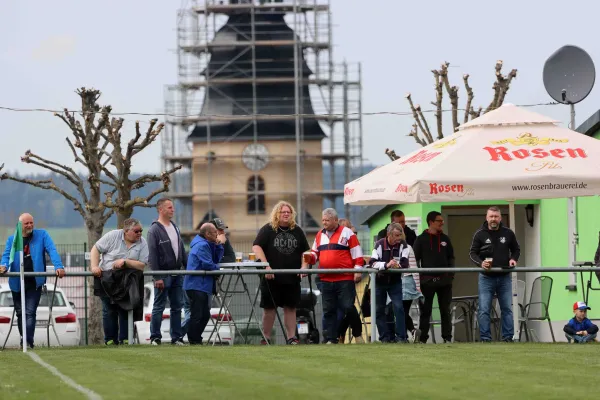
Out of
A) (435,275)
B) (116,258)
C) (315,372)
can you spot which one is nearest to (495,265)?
(435,275)

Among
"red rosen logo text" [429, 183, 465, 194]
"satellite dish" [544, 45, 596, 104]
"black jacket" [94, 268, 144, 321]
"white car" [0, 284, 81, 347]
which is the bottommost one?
"white car" [0, 284, 81, 347]

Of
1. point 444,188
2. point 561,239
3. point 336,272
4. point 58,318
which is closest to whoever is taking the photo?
point 444,188

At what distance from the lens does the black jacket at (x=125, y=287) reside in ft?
57.1

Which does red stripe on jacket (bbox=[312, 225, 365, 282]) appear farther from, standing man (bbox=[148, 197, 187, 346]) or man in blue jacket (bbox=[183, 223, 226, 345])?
standing man (bbox=[148, 197, 187, 346])

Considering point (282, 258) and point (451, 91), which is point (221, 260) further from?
point (451, 91)

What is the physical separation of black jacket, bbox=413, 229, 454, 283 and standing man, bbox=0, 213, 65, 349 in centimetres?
427

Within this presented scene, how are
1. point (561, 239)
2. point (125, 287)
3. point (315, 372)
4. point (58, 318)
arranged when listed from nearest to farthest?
point (315, 372), point (125, 287), point (561, 239), point (58, 318)

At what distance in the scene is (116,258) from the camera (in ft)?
58.0

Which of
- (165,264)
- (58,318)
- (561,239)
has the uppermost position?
(561,239)

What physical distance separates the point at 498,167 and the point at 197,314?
12.9ft

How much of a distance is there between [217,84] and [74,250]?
176 feet

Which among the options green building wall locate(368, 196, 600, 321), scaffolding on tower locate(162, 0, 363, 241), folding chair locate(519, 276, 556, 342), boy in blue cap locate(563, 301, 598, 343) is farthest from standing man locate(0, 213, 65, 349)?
scaffolding on tower locate(162, 0, 363, 241)

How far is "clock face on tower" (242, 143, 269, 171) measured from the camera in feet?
292

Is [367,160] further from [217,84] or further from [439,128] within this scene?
[439,128]
